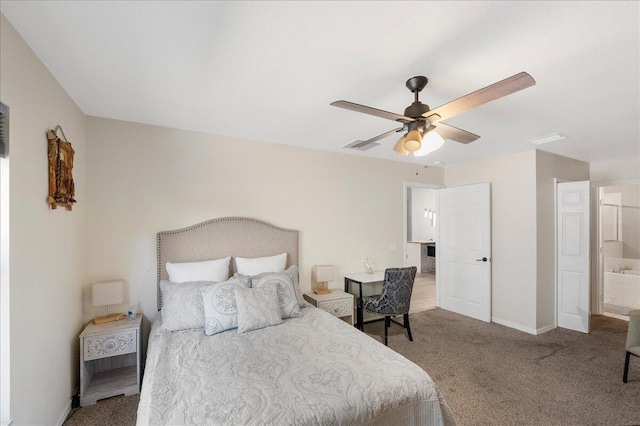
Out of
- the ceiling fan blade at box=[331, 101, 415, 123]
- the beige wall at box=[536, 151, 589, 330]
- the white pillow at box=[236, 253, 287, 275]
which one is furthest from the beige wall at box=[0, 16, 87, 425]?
the beige wall at box=[536, 151, 589, 330]

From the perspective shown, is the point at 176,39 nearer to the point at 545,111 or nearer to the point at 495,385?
the point at 545,111

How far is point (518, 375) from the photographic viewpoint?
2746mm

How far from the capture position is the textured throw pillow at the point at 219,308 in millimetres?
2334

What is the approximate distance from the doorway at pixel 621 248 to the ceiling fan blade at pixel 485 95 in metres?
5.19

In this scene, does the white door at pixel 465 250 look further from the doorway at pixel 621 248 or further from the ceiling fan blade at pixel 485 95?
the ceiling fan blade at pixel 485 95

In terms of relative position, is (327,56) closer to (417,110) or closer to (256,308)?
(417,110)

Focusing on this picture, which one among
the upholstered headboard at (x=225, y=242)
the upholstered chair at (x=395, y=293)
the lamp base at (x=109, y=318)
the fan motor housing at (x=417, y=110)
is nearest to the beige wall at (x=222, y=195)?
the upholstered headboard at (x=225, y=242)

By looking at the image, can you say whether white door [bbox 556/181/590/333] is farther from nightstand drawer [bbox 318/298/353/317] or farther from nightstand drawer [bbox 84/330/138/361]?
nightstand drawer [bbox 84/330/138/361]

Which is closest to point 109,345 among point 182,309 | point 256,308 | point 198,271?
point 182,309

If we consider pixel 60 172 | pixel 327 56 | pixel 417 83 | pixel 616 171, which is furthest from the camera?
pixel 616 171

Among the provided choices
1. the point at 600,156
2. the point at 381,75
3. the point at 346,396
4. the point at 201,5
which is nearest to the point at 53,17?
A: the point at 201,5

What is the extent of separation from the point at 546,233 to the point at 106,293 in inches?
210

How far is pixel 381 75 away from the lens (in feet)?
6.30

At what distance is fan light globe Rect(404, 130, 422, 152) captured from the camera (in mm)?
1822
